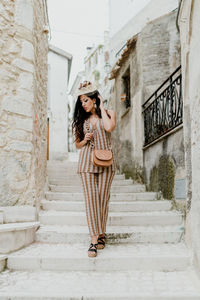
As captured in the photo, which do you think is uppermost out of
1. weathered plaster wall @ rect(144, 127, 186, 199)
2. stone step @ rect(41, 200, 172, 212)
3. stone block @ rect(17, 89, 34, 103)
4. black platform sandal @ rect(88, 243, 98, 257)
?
stone block @ rect(17, 89, 34, 103)

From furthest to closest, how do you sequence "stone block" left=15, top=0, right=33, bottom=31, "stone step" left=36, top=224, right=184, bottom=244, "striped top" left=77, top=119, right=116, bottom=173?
"stone block" left=15, top=0, right=33, bottom=31 → "stone step" left=36, top=224, right=184, bottom=244 → "striped top" left=77, top=119, right=116, bottom=173

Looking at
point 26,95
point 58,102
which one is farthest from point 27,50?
point 58,102

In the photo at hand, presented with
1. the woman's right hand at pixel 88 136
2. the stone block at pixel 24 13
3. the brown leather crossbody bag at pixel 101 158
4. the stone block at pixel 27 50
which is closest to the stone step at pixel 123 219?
the brown leather crossbody bag at pixel 101 158

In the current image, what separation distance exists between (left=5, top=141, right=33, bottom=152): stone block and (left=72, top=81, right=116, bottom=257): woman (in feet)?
2.42

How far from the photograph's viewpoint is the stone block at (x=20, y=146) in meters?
3.44

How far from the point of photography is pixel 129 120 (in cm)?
716

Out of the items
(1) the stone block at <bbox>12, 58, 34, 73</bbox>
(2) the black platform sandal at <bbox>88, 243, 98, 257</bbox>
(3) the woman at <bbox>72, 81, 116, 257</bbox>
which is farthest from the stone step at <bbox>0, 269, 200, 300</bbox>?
(1) the stone block at <bbox>12, 58, 34, 73</bbox>

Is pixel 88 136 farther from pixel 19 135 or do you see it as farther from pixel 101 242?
pixel 101 242

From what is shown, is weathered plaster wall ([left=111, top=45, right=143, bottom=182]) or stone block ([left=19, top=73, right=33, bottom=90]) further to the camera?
weathered plaster wall ([left=111, top=45, right=143, bottom=182])

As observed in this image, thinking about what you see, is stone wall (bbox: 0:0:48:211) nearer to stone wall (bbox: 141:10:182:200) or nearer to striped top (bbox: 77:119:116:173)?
striped top (bbox: 77:119:116:173)

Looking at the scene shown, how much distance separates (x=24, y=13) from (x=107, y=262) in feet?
10.2

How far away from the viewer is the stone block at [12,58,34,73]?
11.8 feet

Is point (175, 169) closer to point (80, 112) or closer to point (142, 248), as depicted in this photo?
point (142, 248)

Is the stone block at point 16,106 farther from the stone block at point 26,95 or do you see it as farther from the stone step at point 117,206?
the stone step at point 117,206
